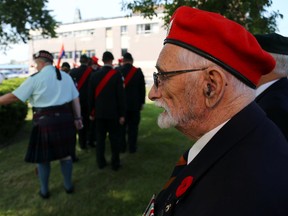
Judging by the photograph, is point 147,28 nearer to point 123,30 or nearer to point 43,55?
point 123,30

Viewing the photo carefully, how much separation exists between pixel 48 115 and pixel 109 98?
1353 mm

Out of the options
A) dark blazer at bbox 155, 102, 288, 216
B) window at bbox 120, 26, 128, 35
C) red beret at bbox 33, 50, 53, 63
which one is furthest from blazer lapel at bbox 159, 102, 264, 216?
window at bbox 120, 26, 128, 35

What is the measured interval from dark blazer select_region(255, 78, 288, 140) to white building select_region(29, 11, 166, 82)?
124 feet

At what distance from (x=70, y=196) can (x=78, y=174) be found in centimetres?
79

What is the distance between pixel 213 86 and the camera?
1.12 meters

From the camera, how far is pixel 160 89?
133cm

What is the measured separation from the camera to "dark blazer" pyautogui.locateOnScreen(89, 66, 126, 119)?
5.00m

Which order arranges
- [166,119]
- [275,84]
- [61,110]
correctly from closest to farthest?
[166,119] < [275,84] < [61,110]

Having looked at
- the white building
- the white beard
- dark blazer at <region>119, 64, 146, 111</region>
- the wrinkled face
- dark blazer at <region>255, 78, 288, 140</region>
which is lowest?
the white building

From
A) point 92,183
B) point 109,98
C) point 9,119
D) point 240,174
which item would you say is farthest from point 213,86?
point 9,119

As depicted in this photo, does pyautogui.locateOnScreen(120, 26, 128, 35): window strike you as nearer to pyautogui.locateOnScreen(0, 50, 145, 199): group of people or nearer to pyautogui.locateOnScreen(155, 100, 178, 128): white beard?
pyautogui.locateOnScreen(0, 50, 145, 199): group of people

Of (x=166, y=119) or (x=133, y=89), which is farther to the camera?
(x=133, y=89)

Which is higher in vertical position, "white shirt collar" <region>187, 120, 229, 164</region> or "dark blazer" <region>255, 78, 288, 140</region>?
"white shirt collar" <region>187, 120, 229, 164</region>

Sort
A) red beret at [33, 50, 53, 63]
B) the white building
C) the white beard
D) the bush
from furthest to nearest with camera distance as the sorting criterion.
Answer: the white building, the bush, red beret at [33, 50, 53, 63], the white beard
